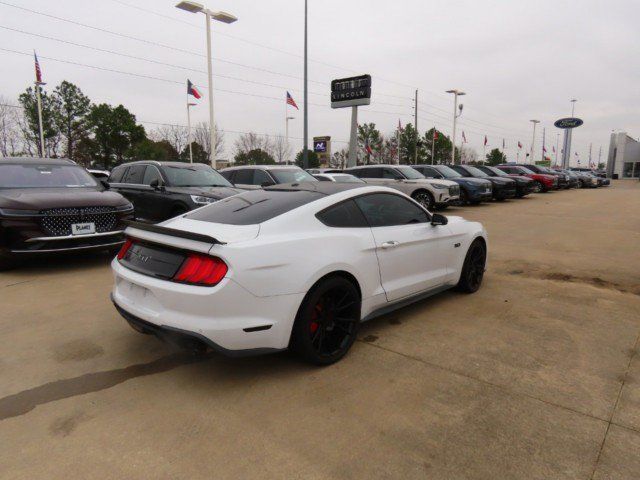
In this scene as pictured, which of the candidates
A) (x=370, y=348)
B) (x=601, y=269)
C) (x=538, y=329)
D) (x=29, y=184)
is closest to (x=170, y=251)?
(x=370, y=348)

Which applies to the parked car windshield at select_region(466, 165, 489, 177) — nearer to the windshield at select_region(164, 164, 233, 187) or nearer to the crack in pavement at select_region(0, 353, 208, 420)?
the windshield at select_region(164, 164, 233, 187)

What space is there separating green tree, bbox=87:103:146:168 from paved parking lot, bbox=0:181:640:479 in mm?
46223

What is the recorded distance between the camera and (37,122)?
133ft

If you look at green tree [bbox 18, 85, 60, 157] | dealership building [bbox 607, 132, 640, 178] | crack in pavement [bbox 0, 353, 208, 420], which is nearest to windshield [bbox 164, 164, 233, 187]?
crack in pavement [bbox 0, 353, 208, 420]

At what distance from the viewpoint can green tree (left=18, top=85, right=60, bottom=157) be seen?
4016 cm

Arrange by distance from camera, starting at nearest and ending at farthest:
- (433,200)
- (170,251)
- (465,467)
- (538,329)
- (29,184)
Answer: (465,467) → (170,251) → (538,329) → (29,184) → (433,200)

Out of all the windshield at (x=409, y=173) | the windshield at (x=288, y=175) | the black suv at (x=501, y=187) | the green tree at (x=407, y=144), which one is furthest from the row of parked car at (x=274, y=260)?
the green tree at (x=407, y=144)

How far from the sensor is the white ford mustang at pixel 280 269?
9.40ft

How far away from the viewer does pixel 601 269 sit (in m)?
6.46

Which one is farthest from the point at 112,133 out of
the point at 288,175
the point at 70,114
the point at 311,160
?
the point at 288,175

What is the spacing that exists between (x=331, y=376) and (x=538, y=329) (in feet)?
7.23

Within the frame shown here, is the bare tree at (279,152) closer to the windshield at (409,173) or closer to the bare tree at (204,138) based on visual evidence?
the bare tree at (204,138)

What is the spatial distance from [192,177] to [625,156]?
264ft

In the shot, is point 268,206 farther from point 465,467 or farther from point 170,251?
point 465,467
